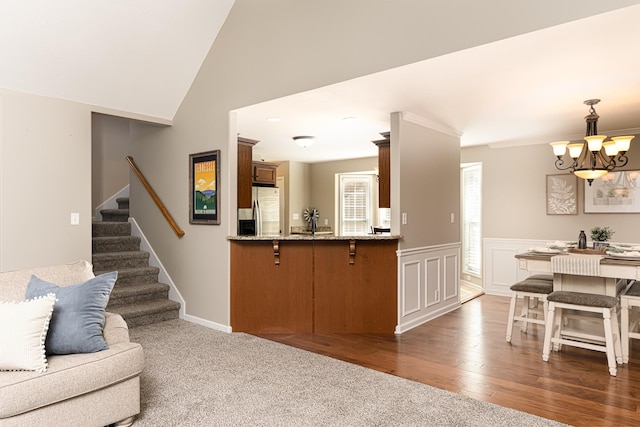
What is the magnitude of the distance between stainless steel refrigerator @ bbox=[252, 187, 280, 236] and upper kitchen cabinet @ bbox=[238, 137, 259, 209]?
3.56 ft

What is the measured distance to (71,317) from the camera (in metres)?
2.29

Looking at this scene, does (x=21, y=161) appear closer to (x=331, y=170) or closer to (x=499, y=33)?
(x=499, y=33)

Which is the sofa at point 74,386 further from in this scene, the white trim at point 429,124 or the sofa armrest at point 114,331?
the white trim at point 429,124

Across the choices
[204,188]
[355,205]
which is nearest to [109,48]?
[204,188]

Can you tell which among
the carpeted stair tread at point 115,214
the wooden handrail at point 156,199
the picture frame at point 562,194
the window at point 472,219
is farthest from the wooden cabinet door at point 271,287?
the picture frame at point 562,194

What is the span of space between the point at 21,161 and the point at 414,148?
12.6 ft

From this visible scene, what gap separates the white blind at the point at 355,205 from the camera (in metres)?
8.27

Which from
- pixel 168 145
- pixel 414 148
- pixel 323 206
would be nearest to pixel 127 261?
pixel 168 145

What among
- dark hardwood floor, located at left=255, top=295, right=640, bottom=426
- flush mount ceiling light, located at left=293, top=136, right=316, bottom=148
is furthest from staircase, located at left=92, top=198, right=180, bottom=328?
flush mount ceiling light, located at left=293, top=136, right=316, bottom=148

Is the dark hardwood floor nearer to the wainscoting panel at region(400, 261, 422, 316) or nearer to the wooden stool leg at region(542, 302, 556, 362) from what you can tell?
the wooden stool leg at region(542, 302, 556, 362)

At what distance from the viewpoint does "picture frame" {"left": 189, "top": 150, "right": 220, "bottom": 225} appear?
447 cm

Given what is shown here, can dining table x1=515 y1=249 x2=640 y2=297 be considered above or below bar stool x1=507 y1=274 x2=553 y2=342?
above

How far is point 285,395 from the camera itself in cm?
278

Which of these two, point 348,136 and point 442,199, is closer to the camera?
point 442,199
